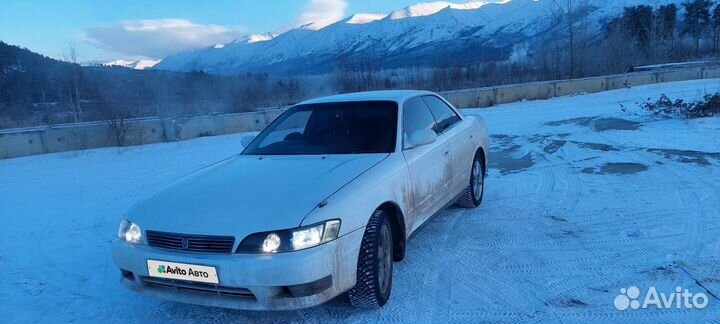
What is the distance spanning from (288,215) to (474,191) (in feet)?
9.97

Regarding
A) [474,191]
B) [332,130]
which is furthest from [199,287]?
[474,191]

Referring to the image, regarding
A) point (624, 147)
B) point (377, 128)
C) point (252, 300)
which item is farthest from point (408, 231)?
point (624, 147)

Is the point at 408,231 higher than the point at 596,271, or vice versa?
the point at 408,231

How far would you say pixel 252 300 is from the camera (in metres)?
2.89

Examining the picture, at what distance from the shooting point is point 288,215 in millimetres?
2920

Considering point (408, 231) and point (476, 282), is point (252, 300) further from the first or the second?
point (476, 282)

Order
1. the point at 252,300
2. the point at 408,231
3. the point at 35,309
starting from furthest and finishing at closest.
→ the point at 408,231
the point at 35,309
the point at 252,300

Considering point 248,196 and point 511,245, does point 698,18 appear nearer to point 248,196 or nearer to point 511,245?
point 511,245

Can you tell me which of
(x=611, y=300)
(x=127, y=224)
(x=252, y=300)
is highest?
(x=127, y=224)

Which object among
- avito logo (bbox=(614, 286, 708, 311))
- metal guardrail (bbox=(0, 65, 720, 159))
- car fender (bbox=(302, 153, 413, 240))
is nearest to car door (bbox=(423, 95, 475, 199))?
car fender (bbox=(302, 153, 413, 240))

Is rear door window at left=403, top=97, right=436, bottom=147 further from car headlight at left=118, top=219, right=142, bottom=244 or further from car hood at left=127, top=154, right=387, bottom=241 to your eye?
car headlight at left=118, top=219, right=142, bottom=244

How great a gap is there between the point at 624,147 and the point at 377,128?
233 inches

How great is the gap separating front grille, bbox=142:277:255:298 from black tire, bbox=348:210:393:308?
67 cm

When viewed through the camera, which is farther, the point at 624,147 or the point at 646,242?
the point at 624,147
